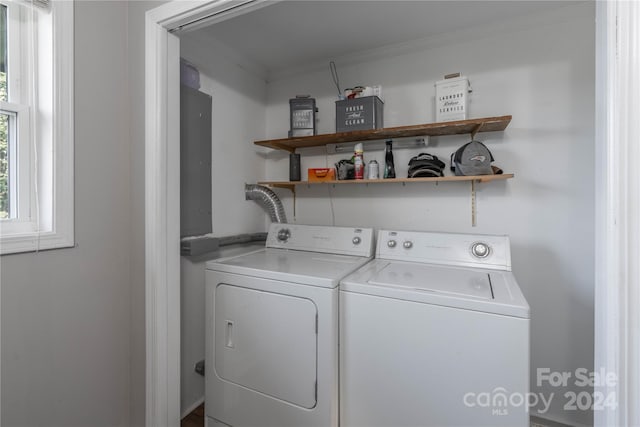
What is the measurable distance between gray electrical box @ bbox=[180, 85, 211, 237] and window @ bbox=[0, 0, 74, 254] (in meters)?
0.56

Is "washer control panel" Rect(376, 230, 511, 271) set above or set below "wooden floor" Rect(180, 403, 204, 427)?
above

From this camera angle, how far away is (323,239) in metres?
2.02

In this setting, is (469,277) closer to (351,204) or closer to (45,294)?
(351,204)

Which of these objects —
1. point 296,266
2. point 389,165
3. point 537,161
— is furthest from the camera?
point 389,165

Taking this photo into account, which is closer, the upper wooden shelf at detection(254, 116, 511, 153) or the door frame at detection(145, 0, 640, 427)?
the door frame at detection(145, 0, 640, 427)

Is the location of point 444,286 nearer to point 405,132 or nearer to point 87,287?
point 405,132

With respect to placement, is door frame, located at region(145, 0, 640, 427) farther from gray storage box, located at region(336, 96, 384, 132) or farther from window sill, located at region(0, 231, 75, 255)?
gray storage box, located at region(336, 96, 384, 132)

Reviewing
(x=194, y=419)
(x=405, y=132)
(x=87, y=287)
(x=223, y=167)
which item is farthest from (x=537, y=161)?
(x=194, y=419)

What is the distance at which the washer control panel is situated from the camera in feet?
5.15

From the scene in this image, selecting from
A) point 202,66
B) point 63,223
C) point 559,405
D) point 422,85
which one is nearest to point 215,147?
point 202,66

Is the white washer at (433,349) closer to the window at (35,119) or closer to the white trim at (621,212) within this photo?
the white trim at (621,212)

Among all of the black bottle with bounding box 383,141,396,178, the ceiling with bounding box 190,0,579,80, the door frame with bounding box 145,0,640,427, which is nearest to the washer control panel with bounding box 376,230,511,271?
the black bottle with bounding box 383,141,396,178

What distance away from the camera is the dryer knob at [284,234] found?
2146mm

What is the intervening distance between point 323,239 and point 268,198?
2.02 ft
